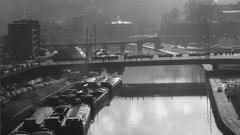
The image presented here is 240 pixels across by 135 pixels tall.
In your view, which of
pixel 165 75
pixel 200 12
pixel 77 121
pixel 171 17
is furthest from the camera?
pixel 171 17

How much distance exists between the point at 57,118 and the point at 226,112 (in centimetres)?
310

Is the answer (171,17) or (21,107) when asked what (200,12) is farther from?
(21,107)

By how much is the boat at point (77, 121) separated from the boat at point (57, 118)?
90 millimetres

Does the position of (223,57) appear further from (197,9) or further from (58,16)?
(58,16)

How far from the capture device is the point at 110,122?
10.4m

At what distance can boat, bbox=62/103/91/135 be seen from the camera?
338 inches

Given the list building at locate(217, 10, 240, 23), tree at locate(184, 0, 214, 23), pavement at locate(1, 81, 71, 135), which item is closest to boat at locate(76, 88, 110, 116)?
pavement at locate(1, 81, 71, 135)

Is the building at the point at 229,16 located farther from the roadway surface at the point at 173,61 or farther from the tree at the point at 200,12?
the roadway surface at the point at 173,61

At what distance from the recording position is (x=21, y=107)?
10312mm

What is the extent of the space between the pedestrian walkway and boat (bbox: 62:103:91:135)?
2.42m

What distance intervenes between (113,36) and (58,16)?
7.87 metres

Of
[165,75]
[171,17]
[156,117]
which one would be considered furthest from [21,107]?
[171,17]

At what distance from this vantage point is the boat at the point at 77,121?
859 cm

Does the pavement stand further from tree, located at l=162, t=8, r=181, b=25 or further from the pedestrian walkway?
tree, located at l=162, t=8, r=181, b=25
